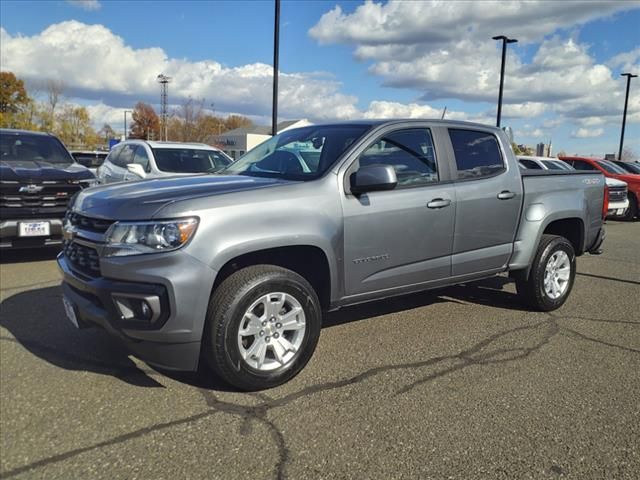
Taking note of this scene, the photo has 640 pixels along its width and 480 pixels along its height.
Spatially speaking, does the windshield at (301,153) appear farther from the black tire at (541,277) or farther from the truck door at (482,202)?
the black tire at (541,277)

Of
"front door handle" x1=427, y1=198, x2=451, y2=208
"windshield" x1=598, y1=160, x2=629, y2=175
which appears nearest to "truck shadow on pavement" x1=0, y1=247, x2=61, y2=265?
"front door handle" x1=427, y1=198, x2=451, y2=208

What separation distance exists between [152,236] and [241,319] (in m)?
0.75

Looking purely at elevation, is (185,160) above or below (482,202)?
above

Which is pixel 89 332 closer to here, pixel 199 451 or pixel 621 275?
pixel 199 451

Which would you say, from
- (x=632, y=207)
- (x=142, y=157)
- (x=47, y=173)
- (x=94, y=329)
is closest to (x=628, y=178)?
(x=632, y=207)

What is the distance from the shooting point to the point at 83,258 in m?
3.45

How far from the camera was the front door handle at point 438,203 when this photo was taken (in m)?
4.23

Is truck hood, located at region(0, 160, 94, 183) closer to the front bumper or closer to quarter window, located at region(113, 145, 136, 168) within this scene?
quarter window, located at region(113, 145, 136, 168)

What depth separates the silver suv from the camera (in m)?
9.21

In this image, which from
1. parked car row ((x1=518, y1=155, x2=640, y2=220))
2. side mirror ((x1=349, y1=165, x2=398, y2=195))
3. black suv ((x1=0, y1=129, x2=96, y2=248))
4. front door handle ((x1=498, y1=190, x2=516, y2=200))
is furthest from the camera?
parked car row ((x1=518, y1=155, x2=640, y2=220))

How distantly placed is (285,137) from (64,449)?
10.0 feet

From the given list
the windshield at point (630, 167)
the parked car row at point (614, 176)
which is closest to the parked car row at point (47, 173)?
the parked car row at point (614, 176)

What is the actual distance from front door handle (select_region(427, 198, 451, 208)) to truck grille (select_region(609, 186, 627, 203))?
12674 millimetres

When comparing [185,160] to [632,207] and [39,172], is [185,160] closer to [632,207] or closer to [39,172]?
[39,172]
